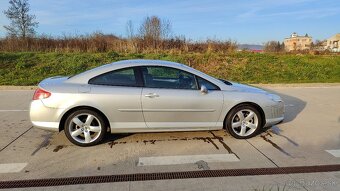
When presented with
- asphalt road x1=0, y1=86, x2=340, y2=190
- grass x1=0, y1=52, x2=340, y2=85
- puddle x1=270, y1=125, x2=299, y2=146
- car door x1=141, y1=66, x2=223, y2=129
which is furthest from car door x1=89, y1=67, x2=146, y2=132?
grass x1=0, y1=52, x2=340, y2=85

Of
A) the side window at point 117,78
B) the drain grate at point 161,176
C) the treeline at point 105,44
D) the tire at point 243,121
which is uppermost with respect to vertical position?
the treeline at point 105,44

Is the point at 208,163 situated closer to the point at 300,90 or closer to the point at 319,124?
the point at 319,124

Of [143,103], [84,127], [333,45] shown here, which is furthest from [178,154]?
[333,45]

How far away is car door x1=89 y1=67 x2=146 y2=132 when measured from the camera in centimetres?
482

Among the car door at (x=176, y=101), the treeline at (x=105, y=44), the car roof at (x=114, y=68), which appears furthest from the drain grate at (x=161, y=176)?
the treeline at (x=105, y=44)

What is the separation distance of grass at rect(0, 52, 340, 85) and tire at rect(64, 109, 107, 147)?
9121 millimetres

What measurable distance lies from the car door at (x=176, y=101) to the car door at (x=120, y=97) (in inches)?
5.4

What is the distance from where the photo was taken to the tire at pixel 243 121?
5277 millimetres

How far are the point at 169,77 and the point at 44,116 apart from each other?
7.10 feet

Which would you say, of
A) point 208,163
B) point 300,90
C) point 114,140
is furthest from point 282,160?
point 300,90

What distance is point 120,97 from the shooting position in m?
4.84

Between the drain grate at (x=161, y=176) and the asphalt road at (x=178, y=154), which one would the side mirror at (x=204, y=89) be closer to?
the asphalt road at (x=178, y=154)

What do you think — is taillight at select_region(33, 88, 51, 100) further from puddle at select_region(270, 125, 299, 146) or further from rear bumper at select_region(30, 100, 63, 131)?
puddle at select_region(270, 125, 299, 146)

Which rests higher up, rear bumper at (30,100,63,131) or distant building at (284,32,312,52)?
distant building at (284,32,312,52)
